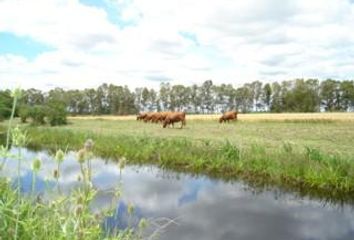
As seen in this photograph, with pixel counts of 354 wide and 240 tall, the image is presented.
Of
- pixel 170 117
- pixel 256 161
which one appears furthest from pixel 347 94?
pixel 256 161

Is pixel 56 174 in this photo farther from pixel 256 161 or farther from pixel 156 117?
pixel 156 117

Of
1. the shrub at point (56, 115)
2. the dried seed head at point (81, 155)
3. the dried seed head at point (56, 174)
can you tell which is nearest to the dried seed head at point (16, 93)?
the dried seed head at point (81, 155)

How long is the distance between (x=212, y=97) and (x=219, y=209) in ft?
372

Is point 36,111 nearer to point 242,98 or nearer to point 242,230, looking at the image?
point 242,230

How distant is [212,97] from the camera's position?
126188 mm

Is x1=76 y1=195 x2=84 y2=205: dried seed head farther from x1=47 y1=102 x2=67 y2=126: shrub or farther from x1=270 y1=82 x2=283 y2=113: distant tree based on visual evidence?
x1=270 y1=82 x2=283 y2=113: distant tree

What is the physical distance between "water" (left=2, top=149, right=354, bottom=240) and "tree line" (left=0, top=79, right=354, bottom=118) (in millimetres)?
79777

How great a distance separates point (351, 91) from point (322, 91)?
5924mm

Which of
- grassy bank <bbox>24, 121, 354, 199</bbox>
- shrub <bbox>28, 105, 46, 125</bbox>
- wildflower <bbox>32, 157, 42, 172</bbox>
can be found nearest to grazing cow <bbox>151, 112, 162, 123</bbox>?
shrub <bbox>28, 105, 46, 125</bbox>

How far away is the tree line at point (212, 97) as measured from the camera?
4072 inches

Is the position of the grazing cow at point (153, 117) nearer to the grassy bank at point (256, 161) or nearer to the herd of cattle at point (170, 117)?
the herd of cattle at point (170, 117)

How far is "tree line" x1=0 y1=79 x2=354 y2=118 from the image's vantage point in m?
103

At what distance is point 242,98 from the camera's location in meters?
124

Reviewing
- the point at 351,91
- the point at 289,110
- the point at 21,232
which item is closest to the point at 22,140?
the point at 21,232
